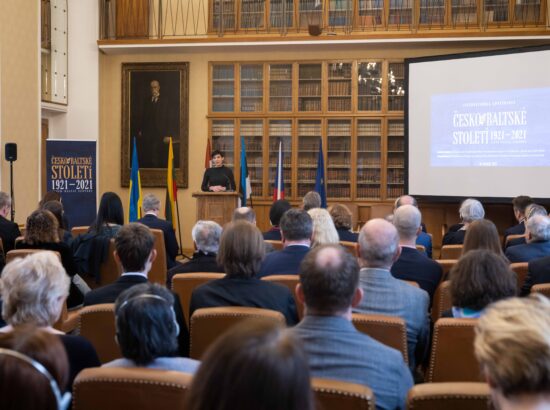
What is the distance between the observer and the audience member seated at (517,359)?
1.33m

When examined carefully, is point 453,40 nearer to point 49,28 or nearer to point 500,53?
point 500,53

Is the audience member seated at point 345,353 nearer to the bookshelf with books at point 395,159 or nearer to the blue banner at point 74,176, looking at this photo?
the blue banner at point 74,176

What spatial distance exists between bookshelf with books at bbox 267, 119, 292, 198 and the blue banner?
2.93 meters

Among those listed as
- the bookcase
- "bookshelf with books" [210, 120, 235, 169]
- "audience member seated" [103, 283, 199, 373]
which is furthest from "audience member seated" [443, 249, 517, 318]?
"bookshelf with books" [210, 120, 235, 169]

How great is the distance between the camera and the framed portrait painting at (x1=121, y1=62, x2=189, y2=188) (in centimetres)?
1148

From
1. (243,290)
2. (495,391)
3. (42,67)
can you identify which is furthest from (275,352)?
(42,67)

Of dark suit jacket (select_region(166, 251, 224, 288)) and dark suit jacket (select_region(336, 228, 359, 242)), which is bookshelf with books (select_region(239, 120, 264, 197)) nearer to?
dark suit jacket (select_region(336, 228, 359, 242))

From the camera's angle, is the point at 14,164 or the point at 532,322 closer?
the point at 532,322

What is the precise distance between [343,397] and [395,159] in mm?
9541

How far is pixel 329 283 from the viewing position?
2371mm

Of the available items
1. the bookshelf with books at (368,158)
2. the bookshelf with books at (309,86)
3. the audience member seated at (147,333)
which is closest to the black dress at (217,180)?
the bookshelf with books at (309,86)

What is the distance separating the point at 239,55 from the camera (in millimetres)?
11383

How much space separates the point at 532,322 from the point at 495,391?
0.16 meters

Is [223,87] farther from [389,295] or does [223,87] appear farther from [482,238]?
[389,295]
